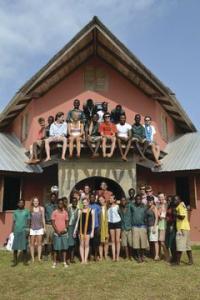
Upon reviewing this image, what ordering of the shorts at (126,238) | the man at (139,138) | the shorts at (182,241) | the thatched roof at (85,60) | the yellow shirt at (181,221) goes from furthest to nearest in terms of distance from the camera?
the thatched roof at (85,60) < the man at (139,138) < the shorts at (126,238) < the yellow shirt at (181,221) < the shorts at (182,241)

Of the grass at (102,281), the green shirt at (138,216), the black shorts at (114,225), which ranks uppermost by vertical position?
the green shirt at (138,216)

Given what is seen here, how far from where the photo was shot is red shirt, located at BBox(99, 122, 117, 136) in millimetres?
10836

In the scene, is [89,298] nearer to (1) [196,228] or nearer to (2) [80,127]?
(2) [80,127]

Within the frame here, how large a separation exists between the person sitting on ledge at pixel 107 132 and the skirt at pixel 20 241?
329 centimetres

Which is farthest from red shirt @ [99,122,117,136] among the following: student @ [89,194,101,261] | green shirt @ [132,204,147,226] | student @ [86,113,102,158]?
green shirt @ [132,204,147,226]

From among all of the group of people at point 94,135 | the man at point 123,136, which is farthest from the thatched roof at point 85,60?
the man at point 123,136

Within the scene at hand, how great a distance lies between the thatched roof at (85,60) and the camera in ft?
41.9

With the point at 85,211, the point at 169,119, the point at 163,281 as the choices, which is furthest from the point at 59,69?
the point at 163,281

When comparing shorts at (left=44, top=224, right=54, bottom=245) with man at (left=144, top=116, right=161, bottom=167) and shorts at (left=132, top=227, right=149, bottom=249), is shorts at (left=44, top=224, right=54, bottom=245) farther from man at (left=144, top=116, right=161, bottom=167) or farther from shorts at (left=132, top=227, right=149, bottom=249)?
man at (left=144, top=116, right=161, bottom=167)

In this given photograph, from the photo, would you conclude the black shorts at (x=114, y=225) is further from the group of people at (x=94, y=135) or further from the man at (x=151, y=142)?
the man at (x=151, y=142)

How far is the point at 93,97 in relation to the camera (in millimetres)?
13953

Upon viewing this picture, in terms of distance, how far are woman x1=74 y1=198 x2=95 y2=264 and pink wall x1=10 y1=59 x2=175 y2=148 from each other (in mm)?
5331

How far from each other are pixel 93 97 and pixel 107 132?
349 centimetres

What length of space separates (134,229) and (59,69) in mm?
7031
